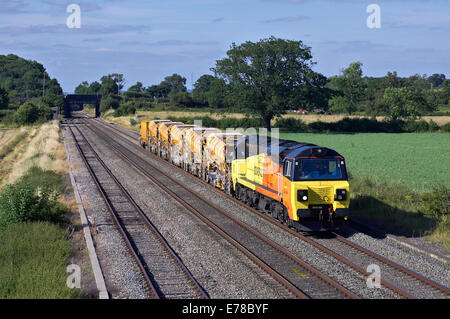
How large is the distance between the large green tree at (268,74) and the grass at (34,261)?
174ft

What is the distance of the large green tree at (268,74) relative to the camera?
66875 millimetres

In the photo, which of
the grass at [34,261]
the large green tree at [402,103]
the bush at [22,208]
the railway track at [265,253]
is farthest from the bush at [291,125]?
the grass at [34,261]

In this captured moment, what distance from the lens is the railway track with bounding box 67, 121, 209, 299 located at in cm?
1173

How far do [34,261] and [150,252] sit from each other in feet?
11.4

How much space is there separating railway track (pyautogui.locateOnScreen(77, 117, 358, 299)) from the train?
137 cm

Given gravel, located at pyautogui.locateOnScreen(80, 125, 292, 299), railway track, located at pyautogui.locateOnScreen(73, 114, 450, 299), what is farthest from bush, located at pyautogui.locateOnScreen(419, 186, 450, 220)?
gravel, located at pyautogui.locateOnScreen(80, 125, 292, 299)

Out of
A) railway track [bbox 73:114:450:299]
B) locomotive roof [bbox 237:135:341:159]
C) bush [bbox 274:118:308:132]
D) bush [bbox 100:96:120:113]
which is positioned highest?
bush [bbox 100:96:120:113]

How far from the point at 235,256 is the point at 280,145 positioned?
5845mm

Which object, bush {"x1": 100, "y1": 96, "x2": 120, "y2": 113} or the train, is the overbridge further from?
the train

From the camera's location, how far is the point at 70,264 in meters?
13.4

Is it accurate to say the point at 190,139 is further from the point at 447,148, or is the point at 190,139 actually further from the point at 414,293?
the point at 447,148

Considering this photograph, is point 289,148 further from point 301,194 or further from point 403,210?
point 403,210

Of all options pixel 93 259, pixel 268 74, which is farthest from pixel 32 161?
pixel 268 74
